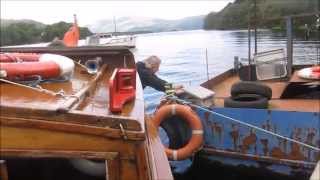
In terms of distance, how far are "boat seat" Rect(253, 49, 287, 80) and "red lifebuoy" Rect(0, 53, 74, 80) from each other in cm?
880

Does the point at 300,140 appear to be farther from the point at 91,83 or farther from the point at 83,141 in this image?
the point at 83,141

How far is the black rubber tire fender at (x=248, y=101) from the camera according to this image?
7965 mm

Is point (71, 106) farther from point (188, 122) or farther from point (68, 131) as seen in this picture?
point (188, 122)

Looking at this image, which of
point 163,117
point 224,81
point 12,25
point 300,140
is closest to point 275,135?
point 300,140

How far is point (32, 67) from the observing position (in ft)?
8.77

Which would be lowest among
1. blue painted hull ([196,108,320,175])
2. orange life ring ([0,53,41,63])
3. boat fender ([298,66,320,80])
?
blue painted hull ([196,108,320,175])

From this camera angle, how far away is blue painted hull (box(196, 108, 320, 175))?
744cm

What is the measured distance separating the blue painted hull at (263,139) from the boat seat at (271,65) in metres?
3.50

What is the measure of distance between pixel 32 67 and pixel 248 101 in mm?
6245

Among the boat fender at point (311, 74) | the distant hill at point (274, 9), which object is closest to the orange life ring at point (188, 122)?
the boat fender at point (311, 74)

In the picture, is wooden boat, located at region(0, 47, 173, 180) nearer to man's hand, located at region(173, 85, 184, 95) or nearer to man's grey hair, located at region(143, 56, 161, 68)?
man's grey hair, located at region(143, 56, 161, 68)

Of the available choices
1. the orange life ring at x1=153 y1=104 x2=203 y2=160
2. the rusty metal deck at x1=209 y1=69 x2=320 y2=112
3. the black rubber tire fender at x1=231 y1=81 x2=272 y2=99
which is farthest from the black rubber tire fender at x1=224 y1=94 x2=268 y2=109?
the orange life ring at x1=153 y1=104 x2=203 y2=160

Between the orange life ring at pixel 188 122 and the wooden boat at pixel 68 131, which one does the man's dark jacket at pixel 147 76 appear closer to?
the orange life ring at pixel 188 122

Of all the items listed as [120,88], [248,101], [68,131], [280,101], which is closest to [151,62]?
[248,101]
